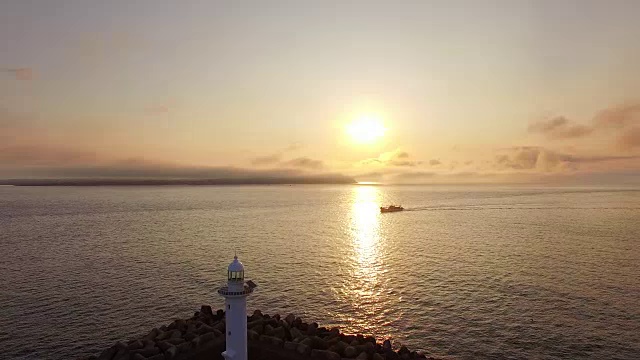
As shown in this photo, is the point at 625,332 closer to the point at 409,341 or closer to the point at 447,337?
the point at 447,337

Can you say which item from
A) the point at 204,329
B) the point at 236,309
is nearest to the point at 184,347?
the point at 204,329

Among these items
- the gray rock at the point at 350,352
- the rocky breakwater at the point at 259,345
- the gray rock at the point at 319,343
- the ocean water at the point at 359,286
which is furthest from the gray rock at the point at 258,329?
the ocean water at the point at 359,286

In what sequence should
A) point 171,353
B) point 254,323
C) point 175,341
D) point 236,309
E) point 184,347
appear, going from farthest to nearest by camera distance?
point 254,323 < point 175,341 < point 184,347 < point 171,353 < point 236,309

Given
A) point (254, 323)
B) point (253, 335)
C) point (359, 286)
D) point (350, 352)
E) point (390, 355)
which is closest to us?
point (350, 352)

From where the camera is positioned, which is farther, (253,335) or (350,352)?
(253,335)

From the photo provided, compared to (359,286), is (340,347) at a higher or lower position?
higher

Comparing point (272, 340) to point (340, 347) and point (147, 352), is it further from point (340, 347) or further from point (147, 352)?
point (147, 352)

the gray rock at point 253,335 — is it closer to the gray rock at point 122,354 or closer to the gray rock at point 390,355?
the gray rock at point 122,354
